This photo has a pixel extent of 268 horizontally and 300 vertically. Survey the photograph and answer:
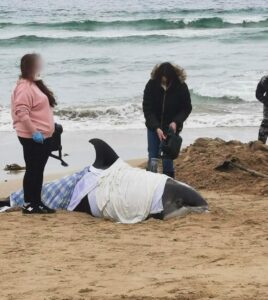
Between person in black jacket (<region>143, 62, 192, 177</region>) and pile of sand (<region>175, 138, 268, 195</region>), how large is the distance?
1273mm

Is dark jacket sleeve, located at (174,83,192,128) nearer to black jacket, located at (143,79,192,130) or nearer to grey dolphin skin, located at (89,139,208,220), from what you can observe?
black jacket, located at (143,79,192,130)

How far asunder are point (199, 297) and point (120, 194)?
111 inches

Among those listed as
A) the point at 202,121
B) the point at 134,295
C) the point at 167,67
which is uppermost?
the point at 167,67

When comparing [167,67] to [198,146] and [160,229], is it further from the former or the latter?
[198,146]

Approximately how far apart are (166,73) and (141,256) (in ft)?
8.85

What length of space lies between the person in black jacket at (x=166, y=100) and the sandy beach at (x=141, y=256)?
880mm

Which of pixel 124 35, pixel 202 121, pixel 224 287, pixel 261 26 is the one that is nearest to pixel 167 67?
pixel 224 287

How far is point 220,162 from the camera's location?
9.31 meters

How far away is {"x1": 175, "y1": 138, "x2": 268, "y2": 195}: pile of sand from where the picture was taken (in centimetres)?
871

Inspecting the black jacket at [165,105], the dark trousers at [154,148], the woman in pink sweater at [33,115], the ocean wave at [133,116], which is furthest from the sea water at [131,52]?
the woman in pink sweater at [33,115]

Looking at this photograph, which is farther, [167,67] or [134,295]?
[167,67]

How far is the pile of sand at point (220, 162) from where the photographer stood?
8711 mm

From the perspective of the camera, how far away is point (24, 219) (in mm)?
7004

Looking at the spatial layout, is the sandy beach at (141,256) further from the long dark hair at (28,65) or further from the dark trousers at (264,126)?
the dark trousers at (264,126)
